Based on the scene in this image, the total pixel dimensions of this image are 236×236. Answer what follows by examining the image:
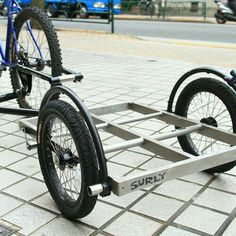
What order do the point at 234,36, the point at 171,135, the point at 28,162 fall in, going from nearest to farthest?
the point at 171,135 → the point at 28,162 → the point at 234,36

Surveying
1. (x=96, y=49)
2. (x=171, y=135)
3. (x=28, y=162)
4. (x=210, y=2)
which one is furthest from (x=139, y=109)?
(x=210, y=2)

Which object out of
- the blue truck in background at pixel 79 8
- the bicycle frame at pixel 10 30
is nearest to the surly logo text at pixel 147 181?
the bicycle frame at pixel 10 30

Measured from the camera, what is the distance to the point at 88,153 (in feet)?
8.08

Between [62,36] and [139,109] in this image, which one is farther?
[62,36]

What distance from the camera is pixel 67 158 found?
276cm

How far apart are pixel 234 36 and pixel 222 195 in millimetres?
12349

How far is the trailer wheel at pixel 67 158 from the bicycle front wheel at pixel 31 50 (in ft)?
4.43

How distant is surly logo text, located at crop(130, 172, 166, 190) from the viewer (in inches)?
94.7

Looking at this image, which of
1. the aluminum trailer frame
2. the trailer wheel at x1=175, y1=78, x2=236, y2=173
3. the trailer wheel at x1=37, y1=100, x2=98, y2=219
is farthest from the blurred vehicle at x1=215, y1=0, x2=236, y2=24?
the trailer wheel at x1=37, y1=100, x2=98, y2=219

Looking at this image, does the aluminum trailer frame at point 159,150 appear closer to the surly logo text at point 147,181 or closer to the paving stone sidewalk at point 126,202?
the surly logo text at point 147,181

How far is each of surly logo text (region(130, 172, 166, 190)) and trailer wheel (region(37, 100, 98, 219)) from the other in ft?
0.70

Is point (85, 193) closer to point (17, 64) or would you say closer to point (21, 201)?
point (21, 201)

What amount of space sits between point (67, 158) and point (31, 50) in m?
2.23

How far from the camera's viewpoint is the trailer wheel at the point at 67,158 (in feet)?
8.11
